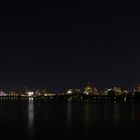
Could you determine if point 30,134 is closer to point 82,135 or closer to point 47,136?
point 47,136

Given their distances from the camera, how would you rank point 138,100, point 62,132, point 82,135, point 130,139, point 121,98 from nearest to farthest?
point 130,139, point 82,135, point 62,132, point 138,100, point 121,98

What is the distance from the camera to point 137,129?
39031 millimetres

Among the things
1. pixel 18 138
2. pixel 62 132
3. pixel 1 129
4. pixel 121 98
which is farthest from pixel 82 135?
pixel 121 98

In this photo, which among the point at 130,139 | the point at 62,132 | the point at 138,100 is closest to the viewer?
the point at 130,139

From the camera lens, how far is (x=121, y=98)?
188375 mm

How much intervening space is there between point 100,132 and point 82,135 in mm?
3035

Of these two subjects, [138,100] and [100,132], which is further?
[138,100]

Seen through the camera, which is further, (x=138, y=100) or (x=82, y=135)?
(x=138, y=100)

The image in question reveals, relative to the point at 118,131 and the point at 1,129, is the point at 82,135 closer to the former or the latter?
the point at 118,131

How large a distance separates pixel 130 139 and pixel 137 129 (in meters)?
7.05

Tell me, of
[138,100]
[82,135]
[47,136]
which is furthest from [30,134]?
[138,100]

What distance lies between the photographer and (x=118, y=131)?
37.7 meters

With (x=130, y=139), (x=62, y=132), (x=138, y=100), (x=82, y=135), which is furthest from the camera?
(x=138, y=100)

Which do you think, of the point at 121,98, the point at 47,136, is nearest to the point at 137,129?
the point at 47,136
